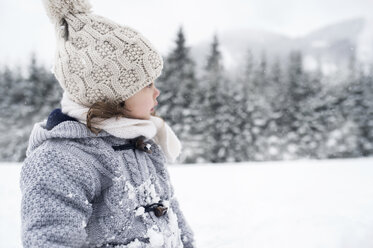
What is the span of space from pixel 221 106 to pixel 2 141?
15.6 metres

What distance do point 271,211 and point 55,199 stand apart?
105 inches

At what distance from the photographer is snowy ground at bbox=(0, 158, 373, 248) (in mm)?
2410

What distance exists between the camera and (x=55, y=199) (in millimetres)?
1051

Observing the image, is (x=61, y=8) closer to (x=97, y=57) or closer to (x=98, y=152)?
(x=97, y=57)

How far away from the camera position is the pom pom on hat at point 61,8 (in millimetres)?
1487

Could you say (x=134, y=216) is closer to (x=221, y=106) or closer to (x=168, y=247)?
(x=168, y=247)

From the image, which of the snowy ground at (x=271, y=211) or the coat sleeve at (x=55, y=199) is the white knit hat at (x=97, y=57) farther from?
the snowy ground at (x=271, y=211)

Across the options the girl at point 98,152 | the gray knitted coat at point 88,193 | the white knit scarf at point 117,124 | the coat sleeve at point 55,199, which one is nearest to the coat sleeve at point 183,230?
the girl at point 98,152

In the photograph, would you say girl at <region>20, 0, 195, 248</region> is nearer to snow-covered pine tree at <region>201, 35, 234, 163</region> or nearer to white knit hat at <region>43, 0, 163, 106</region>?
white knit hat at <region>43, 0, 163, 106</region>

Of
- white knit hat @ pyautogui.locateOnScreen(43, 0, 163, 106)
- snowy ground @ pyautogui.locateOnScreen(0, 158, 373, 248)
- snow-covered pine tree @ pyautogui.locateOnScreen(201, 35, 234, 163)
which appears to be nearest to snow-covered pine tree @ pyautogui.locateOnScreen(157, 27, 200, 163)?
snow-covered pine tree @ pyautogui.locateOnScreen(201, 35, 234, 163)

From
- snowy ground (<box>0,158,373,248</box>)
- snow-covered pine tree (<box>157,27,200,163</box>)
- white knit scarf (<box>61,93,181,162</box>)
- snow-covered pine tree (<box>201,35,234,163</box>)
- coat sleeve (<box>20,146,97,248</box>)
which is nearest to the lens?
coat sleeve (<box>20,146,97,248</box>)

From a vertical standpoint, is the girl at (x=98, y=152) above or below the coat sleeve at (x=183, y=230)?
above

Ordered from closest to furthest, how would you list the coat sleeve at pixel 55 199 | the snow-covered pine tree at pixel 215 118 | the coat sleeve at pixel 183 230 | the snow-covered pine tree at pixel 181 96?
1. the coat sleeve at pixel 55 199
2. the coat sleeve at pixel 183 230
3. the snow-covered pine tree at pixel 181 96
4. the snow-covered pine tree at pixel 215 118

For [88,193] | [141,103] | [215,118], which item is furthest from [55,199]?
[215,118]
